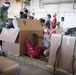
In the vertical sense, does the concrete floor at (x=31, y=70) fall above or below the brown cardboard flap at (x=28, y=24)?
below

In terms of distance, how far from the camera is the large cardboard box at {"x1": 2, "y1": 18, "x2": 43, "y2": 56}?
317cm

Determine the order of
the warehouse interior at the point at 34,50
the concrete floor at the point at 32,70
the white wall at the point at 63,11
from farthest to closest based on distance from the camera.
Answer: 1. the white wall at the point at 63,11
2. the concrete floor at the point at 32,70
3. the warehouse interior at the point at 34,50

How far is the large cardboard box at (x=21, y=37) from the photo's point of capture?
3174mm

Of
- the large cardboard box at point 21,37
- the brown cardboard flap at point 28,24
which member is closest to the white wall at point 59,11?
the brown cardboard flap at point 28,24

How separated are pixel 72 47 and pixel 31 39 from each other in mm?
1228

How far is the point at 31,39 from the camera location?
3268 mm

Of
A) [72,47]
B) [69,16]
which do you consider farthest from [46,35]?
[69,16]

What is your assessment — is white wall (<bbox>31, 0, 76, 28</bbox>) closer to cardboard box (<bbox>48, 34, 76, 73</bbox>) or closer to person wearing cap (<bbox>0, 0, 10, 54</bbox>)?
person wearing cap (<bbox>0, 0, 10, 54</bbox>)

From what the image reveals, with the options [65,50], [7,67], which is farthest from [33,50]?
[7,67]

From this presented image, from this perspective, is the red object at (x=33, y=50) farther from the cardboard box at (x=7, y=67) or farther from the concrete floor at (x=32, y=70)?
the cardboard box at (x=7, y=67)

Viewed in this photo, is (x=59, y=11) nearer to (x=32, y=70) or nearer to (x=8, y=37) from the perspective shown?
(x=8, y=37)

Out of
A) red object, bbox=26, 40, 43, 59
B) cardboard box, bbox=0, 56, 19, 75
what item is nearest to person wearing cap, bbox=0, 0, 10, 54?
red object, bbox=26, 40, 43, 59

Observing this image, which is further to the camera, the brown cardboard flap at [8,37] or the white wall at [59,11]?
the white wall at [59,11]

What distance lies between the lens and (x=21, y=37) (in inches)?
124
